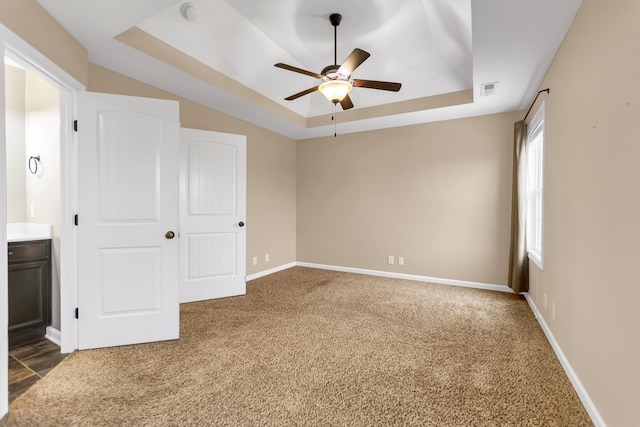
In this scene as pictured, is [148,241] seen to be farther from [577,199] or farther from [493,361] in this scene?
[577,199]

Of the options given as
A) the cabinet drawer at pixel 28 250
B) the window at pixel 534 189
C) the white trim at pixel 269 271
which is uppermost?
the window at pixel 534 189

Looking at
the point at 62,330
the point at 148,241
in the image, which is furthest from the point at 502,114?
the point at 62,330

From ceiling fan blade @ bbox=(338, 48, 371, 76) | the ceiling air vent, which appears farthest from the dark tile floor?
the ceiling air vent

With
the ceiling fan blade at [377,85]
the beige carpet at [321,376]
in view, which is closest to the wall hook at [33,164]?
the beige carpet at [321,376]

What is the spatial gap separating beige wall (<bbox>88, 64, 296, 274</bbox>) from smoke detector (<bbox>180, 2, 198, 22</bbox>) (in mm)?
971

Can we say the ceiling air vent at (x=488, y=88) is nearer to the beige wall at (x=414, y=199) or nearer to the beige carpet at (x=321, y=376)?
the beige wall at (x=414, y=199)

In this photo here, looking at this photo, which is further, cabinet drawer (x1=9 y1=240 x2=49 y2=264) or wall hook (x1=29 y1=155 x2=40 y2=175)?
wall hook (x1=29 y1=155 x2=40 y2=175)

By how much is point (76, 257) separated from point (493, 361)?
11.2 feet

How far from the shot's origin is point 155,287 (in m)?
2.49

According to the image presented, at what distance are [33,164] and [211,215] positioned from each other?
1.72 metres

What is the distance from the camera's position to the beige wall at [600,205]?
4.26 ft

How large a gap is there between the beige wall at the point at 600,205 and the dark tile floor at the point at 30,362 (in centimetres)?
342

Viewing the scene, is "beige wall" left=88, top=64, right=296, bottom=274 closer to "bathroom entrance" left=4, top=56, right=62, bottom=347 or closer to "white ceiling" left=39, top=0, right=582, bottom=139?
"white ceiling" left=39, top=0, right=582, bottom=139

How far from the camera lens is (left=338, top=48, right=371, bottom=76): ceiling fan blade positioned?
2312 millimetres
